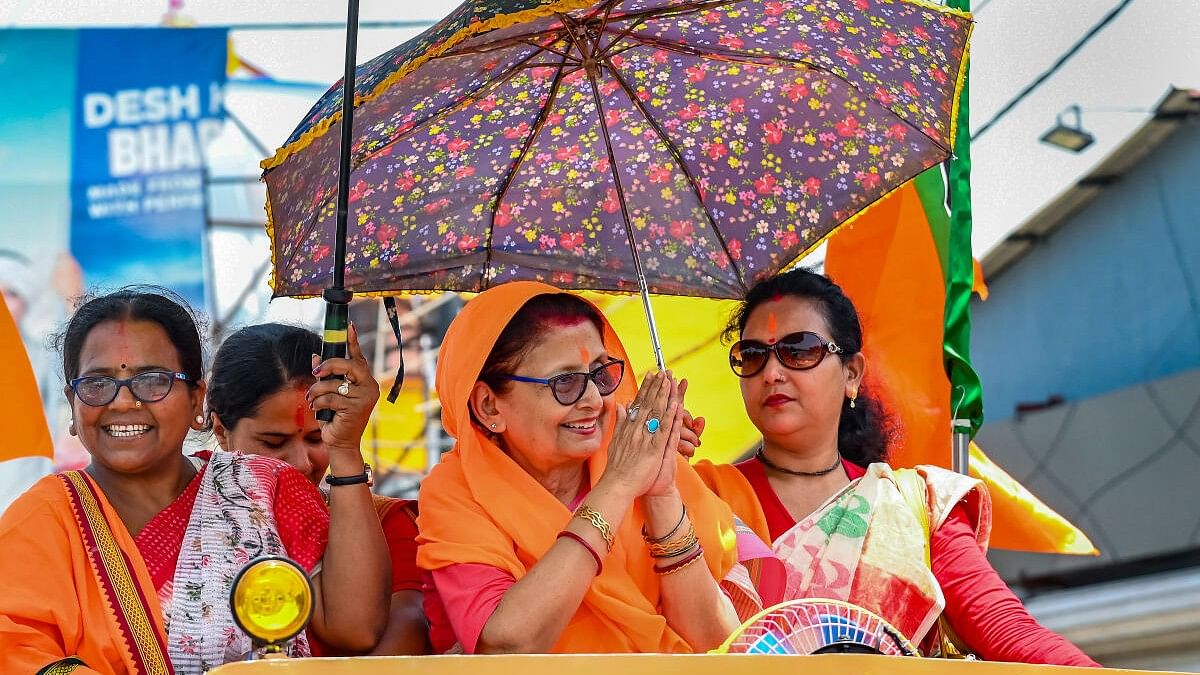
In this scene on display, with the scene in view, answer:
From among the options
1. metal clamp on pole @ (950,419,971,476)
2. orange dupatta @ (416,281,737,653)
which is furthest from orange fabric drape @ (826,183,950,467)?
orange dupatta @ (416,281,737,653)

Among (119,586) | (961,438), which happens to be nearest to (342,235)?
(119,586)

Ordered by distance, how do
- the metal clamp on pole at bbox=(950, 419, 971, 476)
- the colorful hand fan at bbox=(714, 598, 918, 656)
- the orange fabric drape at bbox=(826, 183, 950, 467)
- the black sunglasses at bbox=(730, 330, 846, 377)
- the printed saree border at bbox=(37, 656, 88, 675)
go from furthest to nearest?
the orange fabric drape at bbox=(826, 183, 950, 467), the metal clamp on pole at bbox=(950, 419, 971, 476), the black sunglasses at bbox=(730, 330, 846, 377), the printed saree border at bbox=(37, 656, 88, 675), the colorful hand fan at bbox=(714, 598, 918, 656)

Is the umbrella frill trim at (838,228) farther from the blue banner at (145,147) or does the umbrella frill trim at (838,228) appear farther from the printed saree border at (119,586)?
the blue banner at (145,147)

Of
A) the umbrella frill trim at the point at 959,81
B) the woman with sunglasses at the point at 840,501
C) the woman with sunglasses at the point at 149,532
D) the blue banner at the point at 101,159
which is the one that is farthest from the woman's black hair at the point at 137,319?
the blue banner at the point at 101,159

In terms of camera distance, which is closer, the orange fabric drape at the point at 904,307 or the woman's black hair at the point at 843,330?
the woman's black hair at the point at 843,330

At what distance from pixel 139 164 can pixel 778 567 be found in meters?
7.05

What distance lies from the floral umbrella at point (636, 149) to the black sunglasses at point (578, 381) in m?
0.45

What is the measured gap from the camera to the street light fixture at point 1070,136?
24.2 feet

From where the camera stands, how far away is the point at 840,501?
12.4 ft

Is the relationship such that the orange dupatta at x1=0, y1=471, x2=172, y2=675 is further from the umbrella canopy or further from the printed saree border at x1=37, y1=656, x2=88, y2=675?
the umbrella canopy

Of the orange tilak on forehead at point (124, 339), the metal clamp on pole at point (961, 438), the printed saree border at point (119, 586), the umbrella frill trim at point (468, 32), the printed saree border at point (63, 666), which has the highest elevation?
the umbrella frill trim at point (468, 32)

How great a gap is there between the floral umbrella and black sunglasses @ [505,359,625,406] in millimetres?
451

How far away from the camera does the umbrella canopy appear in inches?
146

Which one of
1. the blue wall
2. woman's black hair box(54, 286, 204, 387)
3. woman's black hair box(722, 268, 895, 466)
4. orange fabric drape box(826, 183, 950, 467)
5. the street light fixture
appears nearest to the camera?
woman's black hair box(54, 286, 204, 387)
